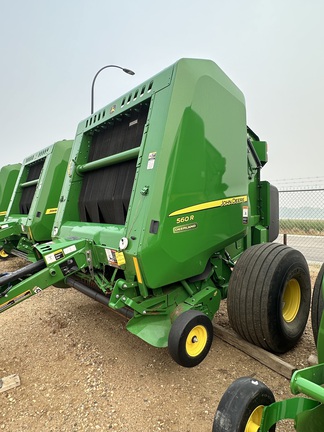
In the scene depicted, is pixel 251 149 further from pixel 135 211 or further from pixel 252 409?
pixel 252 409

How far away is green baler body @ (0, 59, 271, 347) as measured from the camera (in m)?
2.59

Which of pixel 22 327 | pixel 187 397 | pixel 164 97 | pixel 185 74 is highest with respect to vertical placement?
pixel 185 74

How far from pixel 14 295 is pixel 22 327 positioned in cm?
166

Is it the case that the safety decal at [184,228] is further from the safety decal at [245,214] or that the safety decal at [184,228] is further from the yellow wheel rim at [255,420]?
the yellow wheel rim at [255,420]

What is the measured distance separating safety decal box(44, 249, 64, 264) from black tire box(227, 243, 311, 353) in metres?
1.59

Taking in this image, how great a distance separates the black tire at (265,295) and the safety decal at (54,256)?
5.23 ft

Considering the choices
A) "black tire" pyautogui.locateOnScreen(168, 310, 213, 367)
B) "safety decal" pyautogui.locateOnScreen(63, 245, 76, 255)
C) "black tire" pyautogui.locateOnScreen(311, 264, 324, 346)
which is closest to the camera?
"black tire" pyautogui.locateOnScreen(311, 264, 324, 346)

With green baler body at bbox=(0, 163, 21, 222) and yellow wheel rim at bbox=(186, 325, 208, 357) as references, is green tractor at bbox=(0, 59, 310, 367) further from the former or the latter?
green baler body at bbox=(0, 163, 21, 222)

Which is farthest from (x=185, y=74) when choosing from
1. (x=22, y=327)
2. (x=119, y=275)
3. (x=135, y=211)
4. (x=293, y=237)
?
(x=293, y=237)

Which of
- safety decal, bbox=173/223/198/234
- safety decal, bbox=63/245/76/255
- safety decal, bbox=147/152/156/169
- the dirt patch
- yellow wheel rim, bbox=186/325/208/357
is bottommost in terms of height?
the dirt patch

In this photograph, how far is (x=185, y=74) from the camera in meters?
2.75

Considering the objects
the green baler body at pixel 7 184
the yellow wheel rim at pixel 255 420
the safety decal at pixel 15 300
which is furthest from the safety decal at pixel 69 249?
the green baler body at pixel 7 184

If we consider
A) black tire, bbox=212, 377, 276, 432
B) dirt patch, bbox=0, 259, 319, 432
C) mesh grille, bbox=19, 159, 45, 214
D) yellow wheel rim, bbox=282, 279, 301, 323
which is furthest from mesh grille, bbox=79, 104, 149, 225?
mesh grille, bbox=19, 159, 45, 214

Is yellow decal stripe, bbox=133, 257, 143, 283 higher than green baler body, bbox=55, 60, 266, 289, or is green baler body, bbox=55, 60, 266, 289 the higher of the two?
green baler body, bbox=55, 60, 266, 289
